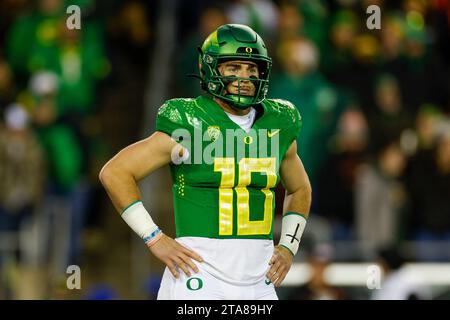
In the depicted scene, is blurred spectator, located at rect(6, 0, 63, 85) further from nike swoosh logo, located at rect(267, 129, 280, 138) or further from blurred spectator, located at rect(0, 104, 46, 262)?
nike swoosh logo, located at rect(267, 129, 280, 138)

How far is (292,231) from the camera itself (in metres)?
6.52

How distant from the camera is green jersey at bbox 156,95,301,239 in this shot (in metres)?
6.05

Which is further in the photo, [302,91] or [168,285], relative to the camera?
[302,91]

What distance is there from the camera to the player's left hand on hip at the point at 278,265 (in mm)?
6219

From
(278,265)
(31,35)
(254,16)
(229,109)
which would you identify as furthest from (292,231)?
(31,35)

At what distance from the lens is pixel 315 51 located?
12.7m

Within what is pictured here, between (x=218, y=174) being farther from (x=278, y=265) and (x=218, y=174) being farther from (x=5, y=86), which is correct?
(x=5, y=86)

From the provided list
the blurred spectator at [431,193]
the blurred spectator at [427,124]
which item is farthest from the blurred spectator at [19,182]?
the blurred spectator at [427,124]

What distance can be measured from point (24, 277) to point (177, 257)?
5688mm

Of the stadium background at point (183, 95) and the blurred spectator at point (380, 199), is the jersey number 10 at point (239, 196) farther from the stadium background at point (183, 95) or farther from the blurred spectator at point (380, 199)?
the blurred spectator at point (380, 199)

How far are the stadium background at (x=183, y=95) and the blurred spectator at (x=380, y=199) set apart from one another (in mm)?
13

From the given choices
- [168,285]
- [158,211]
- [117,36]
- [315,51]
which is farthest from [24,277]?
[168,285]

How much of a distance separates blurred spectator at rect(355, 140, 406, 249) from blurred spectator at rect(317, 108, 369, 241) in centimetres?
8

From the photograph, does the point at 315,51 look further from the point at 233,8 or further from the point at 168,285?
the point at 168,285
